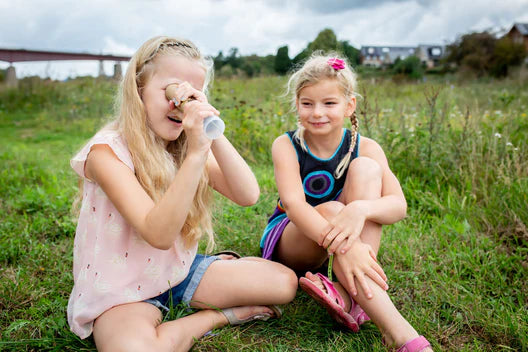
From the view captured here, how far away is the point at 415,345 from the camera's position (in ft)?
4.68

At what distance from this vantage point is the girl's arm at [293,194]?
66.0 inches

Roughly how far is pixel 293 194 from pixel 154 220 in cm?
64

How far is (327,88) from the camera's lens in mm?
1837

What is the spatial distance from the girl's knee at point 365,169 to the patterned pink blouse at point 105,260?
0.83m

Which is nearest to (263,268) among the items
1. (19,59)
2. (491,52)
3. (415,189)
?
(415,189)

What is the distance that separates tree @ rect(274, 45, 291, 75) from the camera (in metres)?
8.39

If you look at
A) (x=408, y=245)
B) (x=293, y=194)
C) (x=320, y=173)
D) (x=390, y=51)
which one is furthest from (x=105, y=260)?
(x=390, y=51)

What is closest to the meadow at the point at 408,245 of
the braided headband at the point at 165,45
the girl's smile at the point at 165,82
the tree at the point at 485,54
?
the girl's smile at the point at 165,82

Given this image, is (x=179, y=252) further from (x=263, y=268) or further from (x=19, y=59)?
(x=19, y=59)

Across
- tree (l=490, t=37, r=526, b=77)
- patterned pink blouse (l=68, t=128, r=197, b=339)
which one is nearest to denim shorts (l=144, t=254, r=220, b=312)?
patterned pink blouse (l=68, t=128, r=197, b=339)

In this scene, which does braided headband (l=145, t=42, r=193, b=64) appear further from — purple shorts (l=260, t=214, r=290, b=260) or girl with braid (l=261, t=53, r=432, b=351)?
purple shorts (l=260, t=214, r=290, b=260)

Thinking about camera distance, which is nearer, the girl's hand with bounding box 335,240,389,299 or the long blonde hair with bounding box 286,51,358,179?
the girl's hand with bounding box 335,240,389,299

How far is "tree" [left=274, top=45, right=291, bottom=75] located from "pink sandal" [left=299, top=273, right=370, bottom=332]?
21.6 feet

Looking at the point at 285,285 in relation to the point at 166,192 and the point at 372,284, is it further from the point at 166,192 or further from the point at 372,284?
the point at 166,192
